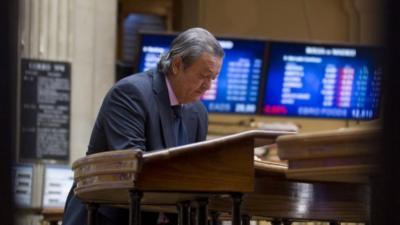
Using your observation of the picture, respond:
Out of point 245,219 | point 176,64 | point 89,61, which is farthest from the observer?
point 89,61

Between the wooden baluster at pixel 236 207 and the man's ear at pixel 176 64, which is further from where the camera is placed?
the man's ear at pixel 176 64

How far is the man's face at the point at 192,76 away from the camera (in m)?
2.97

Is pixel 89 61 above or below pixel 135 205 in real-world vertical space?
above

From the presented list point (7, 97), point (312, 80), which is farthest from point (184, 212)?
point (312, 80)

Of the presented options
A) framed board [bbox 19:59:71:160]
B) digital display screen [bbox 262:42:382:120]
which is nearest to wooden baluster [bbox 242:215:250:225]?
framed board [bbox 19:59:71:160]

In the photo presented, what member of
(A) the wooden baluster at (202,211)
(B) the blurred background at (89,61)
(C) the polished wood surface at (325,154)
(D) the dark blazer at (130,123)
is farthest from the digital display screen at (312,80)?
(C) the polished wood surface at (325,154)

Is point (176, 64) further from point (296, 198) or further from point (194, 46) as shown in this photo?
point (296, 198)

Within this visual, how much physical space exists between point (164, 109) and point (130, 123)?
182mm

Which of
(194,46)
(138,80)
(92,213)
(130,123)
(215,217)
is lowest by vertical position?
(215,217)

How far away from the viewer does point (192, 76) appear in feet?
9.80

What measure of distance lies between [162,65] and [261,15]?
267 inches

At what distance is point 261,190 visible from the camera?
2.44 m

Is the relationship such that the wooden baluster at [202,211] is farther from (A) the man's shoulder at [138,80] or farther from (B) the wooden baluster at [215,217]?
(B) the wooden baluster at [215,217]

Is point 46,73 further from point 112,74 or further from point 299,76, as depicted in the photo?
point 299,76
